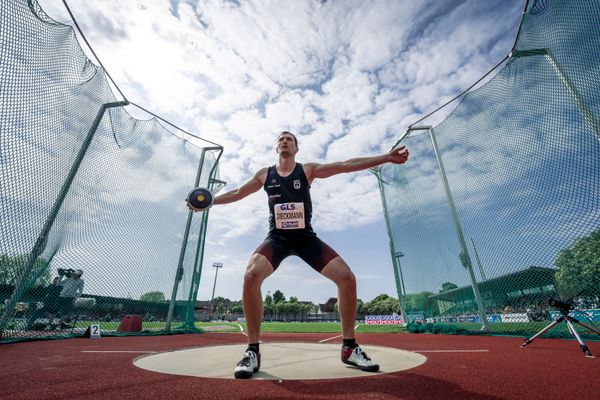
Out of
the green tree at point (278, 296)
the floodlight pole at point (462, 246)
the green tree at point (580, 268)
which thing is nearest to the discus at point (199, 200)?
the green tree at point (580, 268)

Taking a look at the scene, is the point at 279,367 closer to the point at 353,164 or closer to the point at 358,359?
the point at 358,359

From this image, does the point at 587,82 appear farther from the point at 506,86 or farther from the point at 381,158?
the point at 381,158

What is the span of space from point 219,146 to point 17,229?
5.52 meters

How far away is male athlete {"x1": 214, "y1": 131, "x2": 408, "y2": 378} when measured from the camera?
2.57 m

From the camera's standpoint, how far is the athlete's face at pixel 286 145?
3408mm

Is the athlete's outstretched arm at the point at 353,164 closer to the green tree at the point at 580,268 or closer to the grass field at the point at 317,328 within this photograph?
the green tree at the point at 580,268

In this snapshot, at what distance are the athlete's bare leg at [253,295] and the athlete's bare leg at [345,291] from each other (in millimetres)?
653

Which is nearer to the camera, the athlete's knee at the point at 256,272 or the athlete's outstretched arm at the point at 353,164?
the athlete's knee at the point at 256,272

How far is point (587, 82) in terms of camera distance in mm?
4418

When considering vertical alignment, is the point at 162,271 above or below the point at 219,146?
below

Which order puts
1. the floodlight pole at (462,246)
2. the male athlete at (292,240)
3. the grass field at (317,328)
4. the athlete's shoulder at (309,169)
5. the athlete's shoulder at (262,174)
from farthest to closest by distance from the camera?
the grass field at (317,328) < the floodlight pole at (462,246) < the athlete's shoulder at (262,174) < the athlete's shoulder at (309,169) < the male athlete at (292,240)

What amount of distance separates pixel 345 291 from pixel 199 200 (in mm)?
1799

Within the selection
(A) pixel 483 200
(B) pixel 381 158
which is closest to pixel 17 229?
(B) pixel 381 158

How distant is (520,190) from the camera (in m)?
5.74
